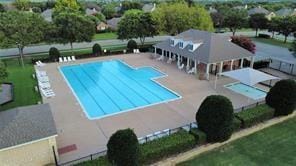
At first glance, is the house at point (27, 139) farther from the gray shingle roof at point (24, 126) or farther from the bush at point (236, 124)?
the bush at point (236, 124)

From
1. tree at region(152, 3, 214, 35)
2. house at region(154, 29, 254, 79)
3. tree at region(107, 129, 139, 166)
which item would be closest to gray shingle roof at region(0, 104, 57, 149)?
tree at region(107, 129, 139, 166)

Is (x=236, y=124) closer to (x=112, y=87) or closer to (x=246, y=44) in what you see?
(x=112, y=87)

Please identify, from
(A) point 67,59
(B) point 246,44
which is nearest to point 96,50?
(A) point 67,59

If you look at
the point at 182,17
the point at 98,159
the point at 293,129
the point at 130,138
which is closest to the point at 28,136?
the point at 98,159

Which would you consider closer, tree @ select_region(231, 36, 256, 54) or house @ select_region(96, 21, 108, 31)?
tree @ select_region(231, 36, 256, 54)

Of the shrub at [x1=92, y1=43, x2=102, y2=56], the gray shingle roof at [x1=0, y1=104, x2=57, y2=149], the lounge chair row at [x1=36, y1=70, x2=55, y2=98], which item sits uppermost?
the shrub at [x1=92, y1=43, x2=102, y2=56]

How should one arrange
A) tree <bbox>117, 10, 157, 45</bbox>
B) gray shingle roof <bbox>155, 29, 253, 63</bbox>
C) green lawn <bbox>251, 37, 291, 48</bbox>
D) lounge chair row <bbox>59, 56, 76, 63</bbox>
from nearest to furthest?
gray shingle roof <bbox>155, 29, 253, 63</bbox> < lounge chair row <bbox>59, 56, 76, 63</bbox> < tree <bbox>117, 10, 157, 45</bbox> < green lawn <bbox>251, 37, 291, 48</bbox>

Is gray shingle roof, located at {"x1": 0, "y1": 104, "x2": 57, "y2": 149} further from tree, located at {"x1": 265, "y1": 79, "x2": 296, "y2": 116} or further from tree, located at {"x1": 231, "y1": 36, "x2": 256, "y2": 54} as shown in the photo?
tree, located at {"x1": 231, "y1": 36, "x2": 256, "y2": 54}
